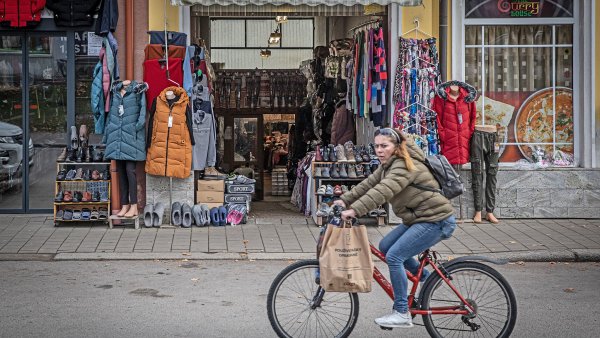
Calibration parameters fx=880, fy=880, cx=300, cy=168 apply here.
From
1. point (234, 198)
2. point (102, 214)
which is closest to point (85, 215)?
point (102, 214)

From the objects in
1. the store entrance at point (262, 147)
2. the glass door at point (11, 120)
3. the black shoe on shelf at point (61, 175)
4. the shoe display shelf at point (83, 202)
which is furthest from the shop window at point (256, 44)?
the black shoe on shelf at point (61, 175)

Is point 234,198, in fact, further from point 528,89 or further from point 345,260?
point 345,260

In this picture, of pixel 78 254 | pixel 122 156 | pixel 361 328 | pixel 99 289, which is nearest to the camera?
pixel 361 328

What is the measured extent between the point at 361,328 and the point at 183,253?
3991mm

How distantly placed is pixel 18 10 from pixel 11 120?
5.39ft

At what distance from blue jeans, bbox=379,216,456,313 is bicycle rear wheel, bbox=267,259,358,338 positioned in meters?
0.32

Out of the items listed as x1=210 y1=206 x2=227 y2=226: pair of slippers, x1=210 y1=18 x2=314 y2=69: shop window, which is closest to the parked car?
x1=210 y1=206 x2=227 y2=226: pair of slippers

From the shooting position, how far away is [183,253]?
35.0 feet

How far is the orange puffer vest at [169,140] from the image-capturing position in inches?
484

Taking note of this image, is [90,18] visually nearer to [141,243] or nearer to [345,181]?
[141,243]

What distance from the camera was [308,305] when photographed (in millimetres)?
6496

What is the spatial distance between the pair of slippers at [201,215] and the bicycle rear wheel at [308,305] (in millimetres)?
6026

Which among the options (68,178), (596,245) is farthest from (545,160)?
(68,178)

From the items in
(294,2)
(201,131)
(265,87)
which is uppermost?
(294,2)
